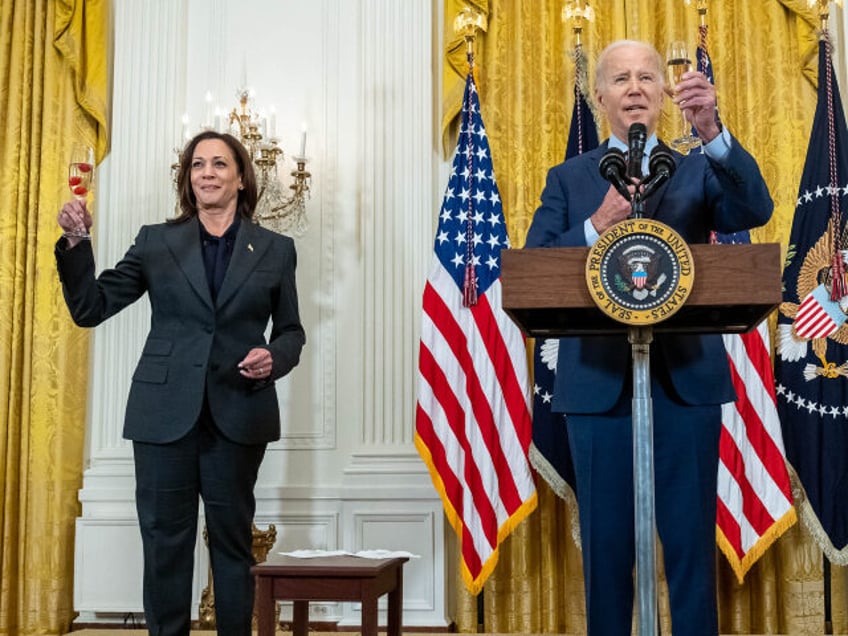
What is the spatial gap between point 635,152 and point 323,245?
9.74 ft

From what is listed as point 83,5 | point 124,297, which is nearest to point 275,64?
point 83,5

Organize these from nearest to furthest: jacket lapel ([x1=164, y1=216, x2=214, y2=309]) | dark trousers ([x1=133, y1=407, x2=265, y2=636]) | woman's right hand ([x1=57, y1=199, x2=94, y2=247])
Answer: woman's right hand ([x1=57, y1=199, x2=94, y2=247]) < dark trousers ([x1=133, y1=407, x2=265, y2=636]) < jacket lapel ([x1=164, y1=216, x2=214, y2=309])

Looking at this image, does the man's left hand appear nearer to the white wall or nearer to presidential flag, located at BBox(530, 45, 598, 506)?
presidential flag, located at BBox(530, 45, 598, 506)

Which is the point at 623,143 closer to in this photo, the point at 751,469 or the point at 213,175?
the point at 213,175

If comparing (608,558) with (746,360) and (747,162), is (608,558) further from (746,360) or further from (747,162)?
(746,360)

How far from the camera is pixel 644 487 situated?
5.92ft

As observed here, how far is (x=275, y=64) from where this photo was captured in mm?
4832

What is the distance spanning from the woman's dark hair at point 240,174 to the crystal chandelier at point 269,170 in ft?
3.07

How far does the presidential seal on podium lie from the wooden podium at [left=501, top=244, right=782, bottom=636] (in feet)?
0.07

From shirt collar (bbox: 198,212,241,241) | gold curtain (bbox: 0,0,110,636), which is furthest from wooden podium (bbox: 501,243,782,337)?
gold curtain (bbox: 0,0,110,636)

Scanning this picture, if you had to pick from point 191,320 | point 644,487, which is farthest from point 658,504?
point 191,320

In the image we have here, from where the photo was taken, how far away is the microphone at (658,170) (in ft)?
6.03

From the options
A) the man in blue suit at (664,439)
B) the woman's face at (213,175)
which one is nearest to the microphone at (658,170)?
the man in blue suit at (664,439)

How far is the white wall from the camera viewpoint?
177 inches
